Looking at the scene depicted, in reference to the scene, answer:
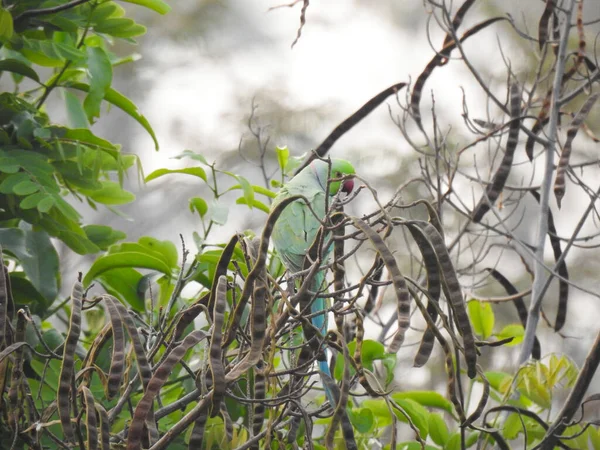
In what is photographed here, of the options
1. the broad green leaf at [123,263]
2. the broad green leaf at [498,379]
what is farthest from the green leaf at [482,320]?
the broad green leaf at [123,263]

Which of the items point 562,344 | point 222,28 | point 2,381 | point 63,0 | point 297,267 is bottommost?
point 2,381

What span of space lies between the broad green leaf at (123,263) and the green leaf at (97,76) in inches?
15.0

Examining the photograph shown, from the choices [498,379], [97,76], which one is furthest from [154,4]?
[498,379]

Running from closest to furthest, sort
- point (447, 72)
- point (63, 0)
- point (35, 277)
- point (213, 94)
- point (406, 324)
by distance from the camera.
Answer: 1. point (406, 324)
2. point (35, 277)
3. point (63, 0)
4. point (447, 72)
5. point (213, 94)

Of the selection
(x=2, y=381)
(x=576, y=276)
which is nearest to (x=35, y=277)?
(x=2, y=381)

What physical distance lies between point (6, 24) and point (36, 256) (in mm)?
448

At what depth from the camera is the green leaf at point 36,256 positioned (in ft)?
4.49

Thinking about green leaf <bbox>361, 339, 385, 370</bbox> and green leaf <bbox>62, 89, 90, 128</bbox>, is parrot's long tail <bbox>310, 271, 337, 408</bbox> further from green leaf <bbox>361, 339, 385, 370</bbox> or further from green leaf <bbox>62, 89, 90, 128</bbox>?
green leaf <bbox>62, 89, 90, 128</bbox>

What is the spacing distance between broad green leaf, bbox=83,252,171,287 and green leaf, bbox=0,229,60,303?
7 centimetres

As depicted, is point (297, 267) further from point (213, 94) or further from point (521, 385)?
point (213, 94)

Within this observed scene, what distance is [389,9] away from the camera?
24.4 feet

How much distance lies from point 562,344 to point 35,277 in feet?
15.4

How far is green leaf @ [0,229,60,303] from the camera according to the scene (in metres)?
1.37

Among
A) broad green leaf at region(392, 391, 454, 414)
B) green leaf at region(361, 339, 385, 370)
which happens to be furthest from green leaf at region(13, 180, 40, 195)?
broad green leaf at region(392, 391, 454, 414)
